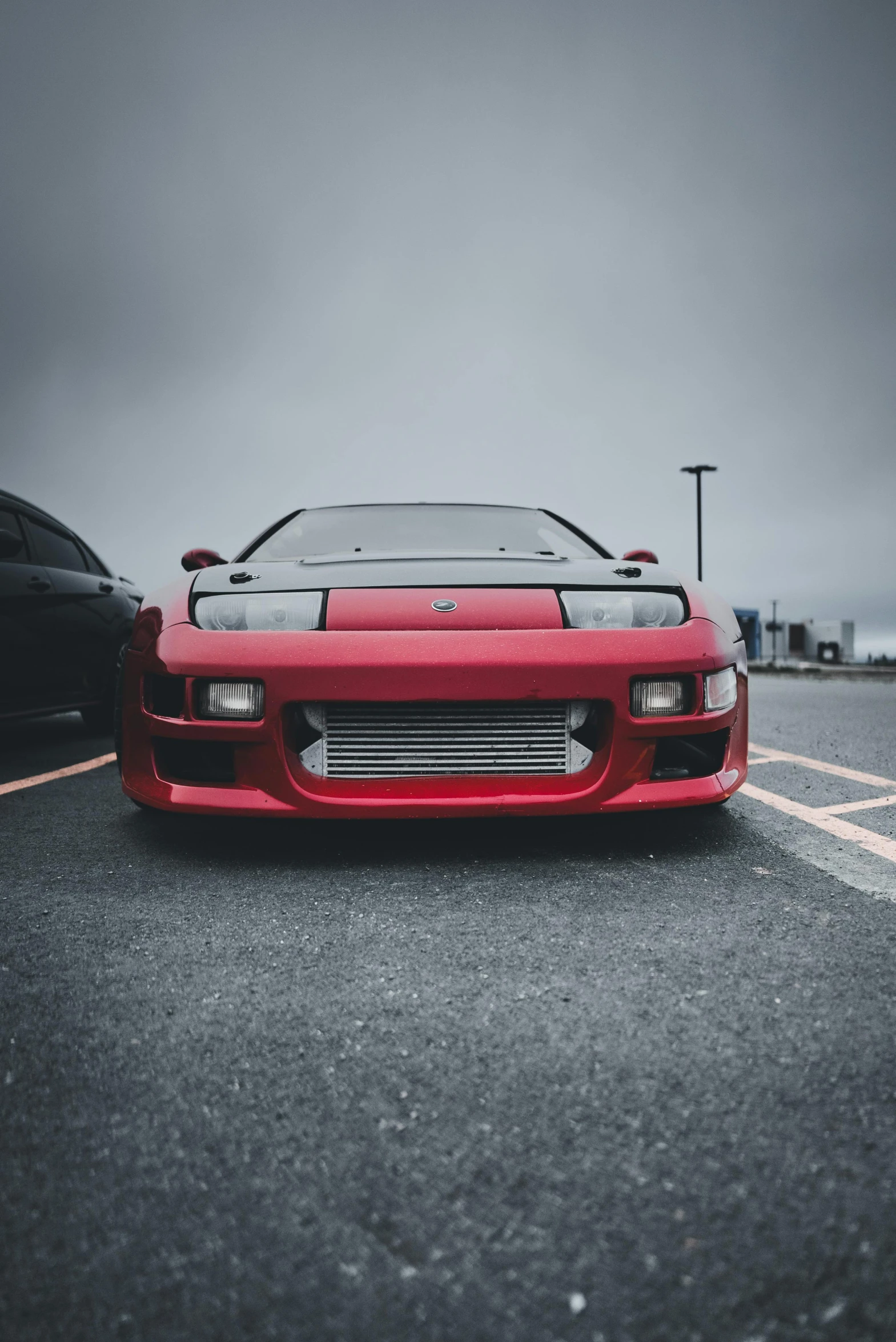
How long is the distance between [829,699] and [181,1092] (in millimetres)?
7946

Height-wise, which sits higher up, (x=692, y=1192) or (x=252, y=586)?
(x=252, y=586)

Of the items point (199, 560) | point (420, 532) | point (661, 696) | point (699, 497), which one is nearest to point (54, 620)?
point (199, 560)

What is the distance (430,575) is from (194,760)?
876 mm

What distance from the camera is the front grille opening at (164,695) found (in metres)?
2.33

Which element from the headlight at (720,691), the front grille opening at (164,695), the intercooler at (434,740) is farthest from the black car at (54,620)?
the headlight at (720,691)

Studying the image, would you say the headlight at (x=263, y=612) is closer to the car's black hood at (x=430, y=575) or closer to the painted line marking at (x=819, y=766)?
the car's black hood at (x=430, y=575)

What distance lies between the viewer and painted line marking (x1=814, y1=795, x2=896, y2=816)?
296 cm

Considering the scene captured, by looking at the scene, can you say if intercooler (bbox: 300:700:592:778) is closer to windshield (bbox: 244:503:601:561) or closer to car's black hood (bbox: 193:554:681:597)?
car's black hood (bbox: 193:554:681:597)

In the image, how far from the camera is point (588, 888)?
214 centimetres

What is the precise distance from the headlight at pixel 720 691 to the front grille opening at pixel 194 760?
1351 mm

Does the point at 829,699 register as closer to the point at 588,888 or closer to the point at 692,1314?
the point at 588,888

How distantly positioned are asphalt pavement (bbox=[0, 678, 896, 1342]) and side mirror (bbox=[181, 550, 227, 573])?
1213 mm

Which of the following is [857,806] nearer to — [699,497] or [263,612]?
[263,612]

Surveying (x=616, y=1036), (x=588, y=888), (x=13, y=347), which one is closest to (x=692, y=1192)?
(x=616, y=1036)
